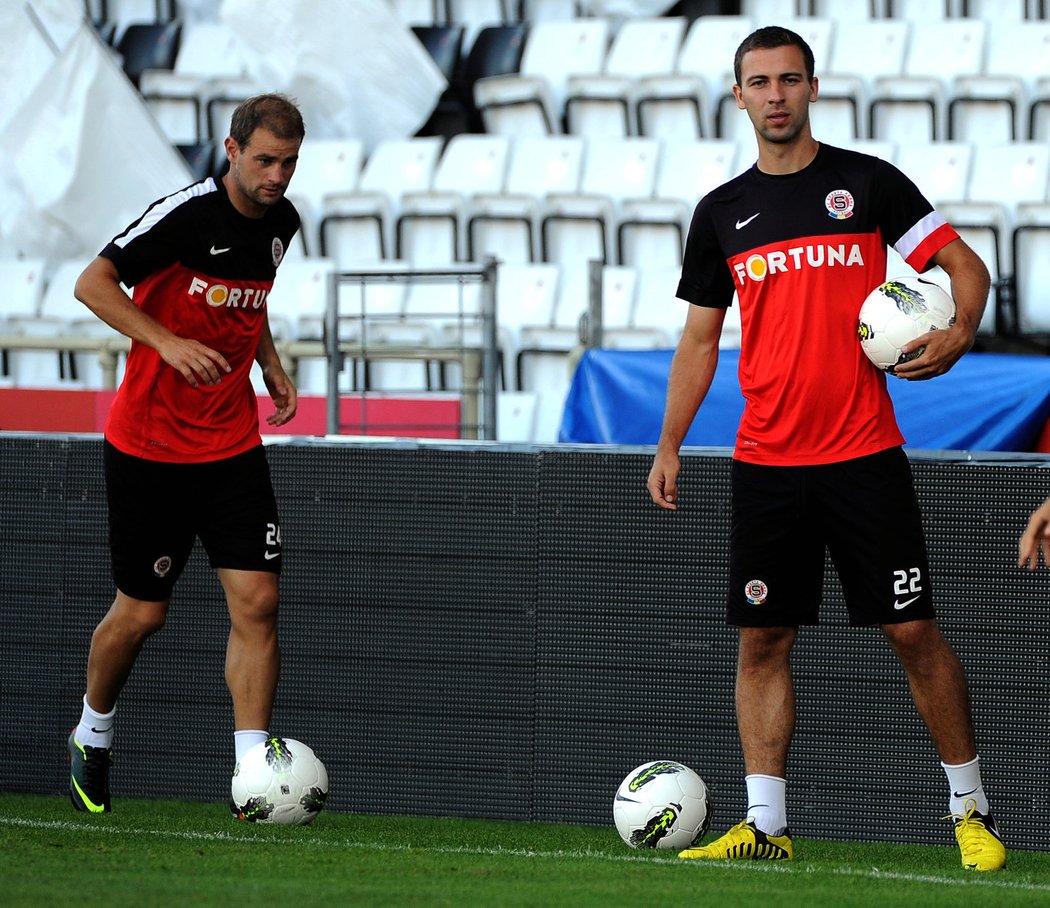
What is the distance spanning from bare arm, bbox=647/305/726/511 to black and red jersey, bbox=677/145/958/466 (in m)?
0.29

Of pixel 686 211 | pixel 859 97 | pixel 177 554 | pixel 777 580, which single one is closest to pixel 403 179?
pixel 686 211

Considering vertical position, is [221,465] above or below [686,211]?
below

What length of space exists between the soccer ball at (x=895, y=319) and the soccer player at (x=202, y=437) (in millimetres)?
1958

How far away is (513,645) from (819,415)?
175 cm

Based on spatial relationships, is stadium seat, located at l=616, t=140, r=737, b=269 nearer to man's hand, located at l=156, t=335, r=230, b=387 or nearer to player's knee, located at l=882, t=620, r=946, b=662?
man's hand, located at l=156, t=335, r=230, b=387

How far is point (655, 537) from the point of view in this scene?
19.7 feet

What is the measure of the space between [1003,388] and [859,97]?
597 centimetres

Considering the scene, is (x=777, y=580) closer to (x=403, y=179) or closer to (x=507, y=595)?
(x=507, y=595)

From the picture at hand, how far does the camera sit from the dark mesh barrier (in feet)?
18.5

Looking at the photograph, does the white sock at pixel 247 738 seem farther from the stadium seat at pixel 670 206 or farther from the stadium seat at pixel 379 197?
the stadium seat at pixel 379 197

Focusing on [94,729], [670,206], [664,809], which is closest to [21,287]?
[670,206]

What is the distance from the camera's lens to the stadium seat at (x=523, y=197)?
12.8 meters

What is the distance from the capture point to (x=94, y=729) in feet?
19.2

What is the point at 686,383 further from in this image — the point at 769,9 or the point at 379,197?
the point at 769,9
